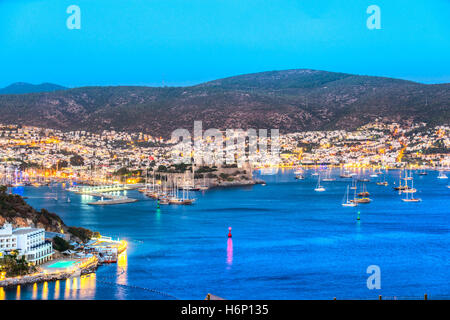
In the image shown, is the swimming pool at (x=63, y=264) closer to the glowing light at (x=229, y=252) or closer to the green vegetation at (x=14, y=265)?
the green vegetation at (x=14, y=265)

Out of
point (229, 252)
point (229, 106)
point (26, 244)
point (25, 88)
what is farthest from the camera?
point (25, 88)

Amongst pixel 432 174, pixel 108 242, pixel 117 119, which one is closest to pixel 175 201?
pixel 108 242

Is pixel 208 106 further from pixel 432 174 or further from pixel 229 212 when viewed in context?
pixel 229 212

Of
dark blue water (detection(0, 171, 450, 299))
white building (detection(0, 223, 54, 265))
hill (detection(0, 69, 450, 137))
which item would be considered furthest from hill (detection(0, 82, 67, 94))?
white building (detection(0, 223, 54, 265))

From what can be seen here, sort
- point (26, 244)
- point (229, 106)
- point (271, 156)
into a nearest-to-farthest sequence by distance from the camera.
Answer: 1. point (26, 244)
2. point (271, 156)
3. point (229, 106)

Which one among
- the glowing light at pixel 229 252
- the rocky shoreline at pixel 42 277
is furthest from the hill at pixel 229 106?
the rocky shoreline at pixel 42 277

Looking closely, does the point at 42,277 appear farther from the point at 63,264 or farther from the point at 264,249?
the point at 264,249

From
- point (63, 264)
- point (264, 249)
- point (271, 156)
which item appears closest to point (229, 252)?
point (264, 249)
